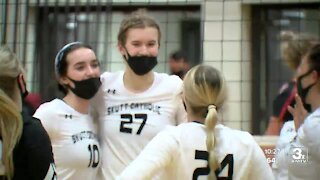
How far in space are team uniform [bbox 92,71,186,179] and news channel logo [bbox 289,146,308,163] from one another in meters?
0.43

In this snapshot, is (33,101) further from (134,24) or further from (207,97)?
(207,97)

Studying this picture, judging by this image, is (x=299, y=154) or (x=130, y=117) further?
(x=130, y=117)

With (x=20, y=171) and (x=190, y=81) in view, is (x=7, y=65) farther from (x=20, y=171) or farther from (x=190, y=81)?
(x=190, y=81)

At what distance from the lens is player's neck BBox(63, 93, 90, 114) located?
2.77m

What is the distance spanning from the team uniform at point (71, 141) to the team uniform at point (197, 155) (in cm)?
57

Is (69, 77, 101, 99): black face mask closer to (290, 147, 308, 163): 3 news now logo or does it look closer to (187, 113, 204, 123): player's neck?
(187, 113, 204, 123): player's neck

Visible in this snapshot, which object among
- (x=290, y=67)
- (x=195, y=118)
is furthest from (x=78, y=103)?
(x=290, y=67)

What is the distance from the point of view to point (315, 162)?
2.45 m

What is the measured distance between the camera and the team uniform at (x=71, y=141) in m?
2.61

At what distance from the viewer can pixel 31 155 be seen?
1.95 m

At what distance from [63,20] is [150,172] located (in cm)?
264

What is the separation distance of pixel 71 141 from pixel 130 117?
249 mm

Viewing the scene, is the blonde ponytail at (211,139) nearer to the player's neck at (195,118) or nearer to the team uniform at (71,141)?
the player's neck at (195,118)


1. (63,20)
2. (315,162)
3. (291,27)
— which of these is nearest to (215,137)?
(315,162)
